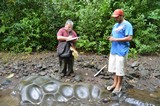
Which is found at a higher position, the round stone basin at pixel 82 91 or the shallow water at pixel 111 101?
the round stone basin at pixel 82 91

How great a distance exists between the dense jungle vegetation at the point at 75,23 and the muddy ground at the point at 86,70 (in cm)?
53

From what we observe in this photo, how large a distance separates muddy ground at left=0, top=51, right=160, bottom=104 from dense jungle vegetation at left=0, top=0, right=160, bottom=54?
0.53 m

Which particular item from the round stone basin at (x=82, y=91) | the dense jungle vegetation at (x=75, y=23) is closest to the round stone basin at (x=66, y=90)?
the round stone basin at (x=82, y=91)

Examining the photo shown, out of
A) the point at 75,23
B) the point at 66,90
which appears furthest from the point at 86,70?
the point at 75,23

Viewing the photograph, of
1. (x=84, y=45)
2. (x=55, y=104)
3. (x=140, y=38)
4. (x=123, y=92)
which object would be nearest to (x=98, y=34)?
(x=84, y=45)

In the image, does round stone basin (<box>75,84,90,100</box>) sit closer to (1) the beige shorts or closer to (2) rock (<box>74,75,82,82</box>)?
(2) rock (<box>74,75,82,82</box>)

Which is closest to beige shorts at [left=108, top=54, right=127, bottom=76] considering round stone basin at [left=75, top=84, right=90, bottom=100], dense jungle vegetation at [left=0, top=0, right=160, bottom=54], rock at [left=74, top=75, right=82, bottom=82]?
round stone basin at [left=75, top=84, right=90, bottom=100]

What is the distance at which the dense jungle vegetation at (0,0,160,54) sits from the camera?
10844 mm

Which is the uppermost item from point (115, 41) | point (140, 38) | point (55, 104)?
point (115, 41)

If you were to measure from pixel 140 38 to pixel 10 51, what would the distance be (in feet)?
15.4

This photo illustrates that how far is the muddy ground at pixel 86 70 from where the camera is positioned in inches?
327

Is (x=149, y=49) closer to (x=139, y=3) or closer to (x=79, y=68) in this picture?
(x=139, y=3)

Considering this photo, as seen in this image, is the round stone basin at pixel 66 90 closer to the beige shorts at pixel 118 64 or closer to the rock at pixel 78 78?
the rock at pixel 78 78

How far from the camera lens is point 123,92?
779 centimetres
